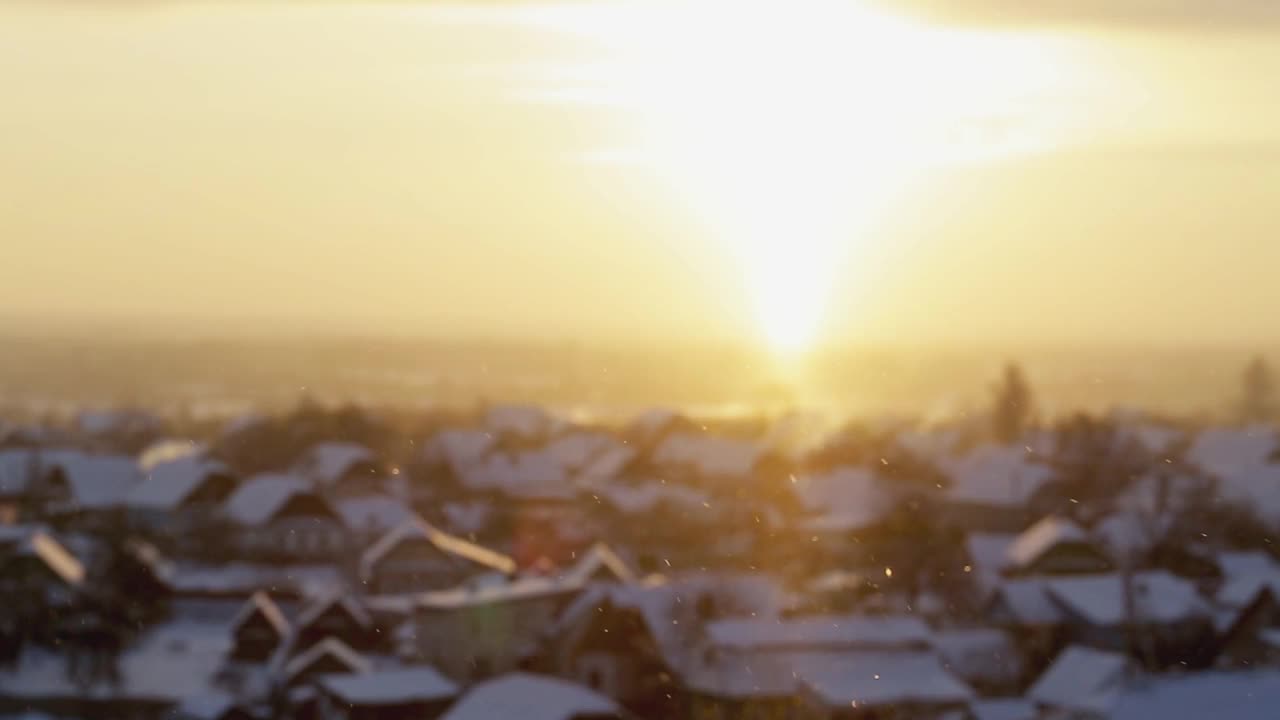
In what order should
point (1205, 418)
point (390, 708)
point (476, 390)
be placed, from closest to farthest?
point (390, 708)
point (1205, 418)
point (476, 390)

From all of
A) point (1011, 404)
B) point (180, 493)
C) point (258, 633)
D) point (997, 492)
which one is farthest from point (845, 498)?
point (1011, 404)

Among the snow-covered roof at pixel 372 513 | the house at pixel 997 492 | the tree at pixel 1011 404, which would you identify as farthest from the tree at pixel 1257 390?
the snow-covered roof at pixel 372 513

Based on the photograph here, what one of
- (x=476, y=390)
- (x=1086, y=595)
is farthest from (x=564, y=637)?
(x=476, y=390)

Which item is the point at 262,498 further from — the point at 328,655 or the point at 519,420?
the point at 519,420

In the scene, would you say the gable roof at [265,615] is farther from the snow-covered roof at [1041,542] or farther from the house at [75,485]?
the house at [75,485]

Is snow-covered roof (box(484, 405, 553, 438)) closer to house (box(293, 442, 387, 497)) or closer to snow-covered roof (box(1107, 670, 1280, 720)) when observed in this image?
house (box(293, 442, 387, 497))

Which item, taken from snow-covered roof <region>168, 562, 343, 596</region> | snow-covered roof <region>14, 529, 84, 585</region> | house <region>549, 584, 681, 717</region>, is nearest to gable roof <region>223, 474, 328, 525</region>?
snow-covered roof <region>168, 562, 343, 596</region>

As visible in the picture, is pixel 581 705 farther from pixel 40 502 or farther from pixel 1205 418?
pixel 1205 418
